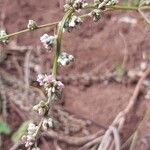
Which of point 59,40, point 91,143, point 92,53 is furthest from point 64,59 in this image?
point 92,53

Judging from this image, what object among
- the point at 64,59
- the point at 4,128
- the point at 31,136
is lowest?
the point at 4,128

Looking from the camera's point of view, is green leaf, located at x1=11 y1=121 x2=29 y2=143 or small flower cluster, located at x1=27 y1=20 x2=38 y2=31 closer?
small flower cluster, located at x1=27 y1=20 x2=38 y2=31

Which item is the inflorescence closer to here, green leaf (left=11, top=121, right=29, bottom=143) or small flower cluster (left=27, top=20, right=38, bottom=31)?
small flower cluster (left=27, top=20, right=38, bottom=31)

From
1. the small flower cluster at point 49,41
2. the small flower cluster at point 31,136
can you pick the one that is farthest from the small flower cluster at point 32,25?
the small flower cluster at point 31,136

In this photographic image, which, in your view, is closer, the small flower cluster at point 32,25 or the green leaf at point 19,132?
the small flower cluster at point 32,25

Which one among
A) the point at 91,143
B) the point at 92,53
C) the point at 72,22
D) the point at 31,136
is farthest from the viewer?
the point at 92,53

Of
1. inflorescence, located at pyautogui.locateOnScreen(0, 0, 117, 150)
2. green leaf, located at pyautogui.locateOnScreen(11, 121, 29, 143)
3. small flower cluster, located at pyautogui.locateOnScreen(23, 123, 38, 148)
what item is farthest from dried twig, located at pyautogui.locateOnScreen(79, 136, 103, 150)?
small flower cluster, located at pyautogui.locateOnScreen(23, 123, 38, 148)

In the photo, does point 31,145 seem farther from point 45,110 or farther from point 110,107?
point 110,107

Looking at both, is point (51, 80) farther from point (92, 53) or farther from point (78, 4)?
point (92, 53)

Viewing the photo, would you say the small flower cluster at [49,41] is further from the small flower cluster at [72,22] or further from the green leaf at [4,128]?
the green leaf at [4,128]
